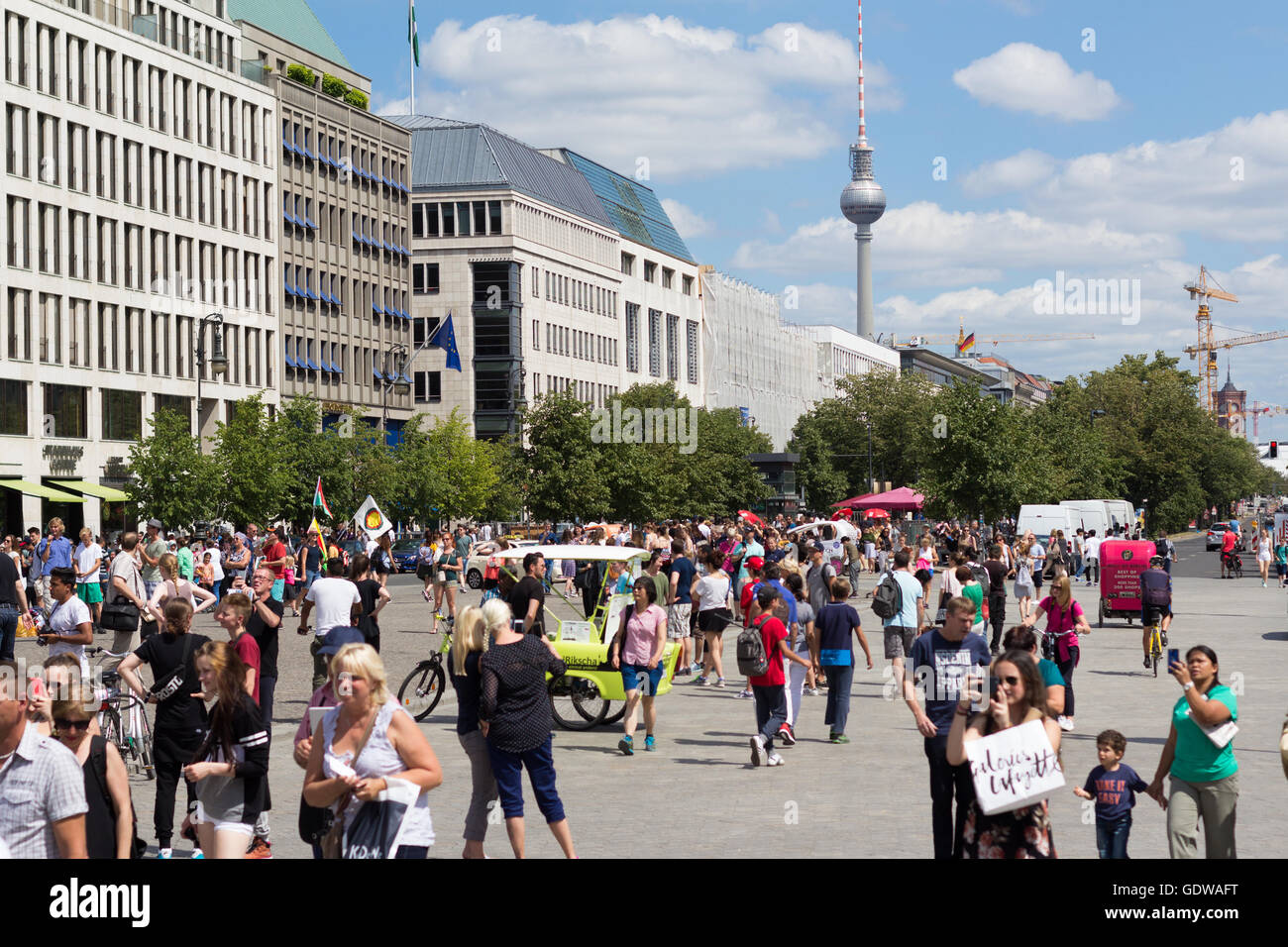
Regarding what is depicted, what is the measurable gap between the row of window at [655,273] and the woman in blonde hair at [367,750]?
380ft

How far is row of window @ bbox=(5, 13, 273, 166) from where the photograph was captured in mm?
59094

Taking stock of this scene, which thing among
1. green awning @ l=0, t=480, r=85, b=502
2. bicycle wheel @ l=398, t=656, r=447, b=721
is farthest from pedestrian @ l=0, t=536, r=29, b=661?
green awning @ l=0, t=480, r=85, b=502

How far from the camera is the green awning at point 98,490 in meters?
57.7

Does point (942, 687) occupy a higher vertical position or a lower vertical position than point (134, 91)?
lower

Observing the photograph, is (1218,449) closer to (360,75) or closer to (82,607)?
(360,75)

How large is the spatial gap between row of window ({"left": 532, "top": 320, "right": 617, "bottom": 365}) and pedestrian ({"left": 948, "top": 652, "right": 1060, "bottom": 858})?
96.0m

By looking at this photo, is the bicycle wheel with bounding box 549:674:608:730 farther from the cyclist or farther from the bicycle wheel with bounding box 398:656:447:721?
the cyclist

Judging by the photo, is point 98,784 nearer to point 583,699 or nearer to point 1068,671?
point 583,699

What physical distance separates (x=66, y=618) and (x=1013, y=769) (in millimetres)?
8454

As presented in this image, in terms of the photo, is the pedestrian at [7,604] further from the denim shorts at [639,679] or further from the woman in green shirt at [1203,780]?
the woman in green shirt at [1203,780]

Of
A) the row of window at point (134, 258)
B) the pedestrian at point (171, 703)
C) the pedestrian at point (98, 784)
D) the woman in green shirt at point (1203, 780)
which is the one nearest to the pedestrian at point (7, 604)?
the pedestrian at point (171, 703)

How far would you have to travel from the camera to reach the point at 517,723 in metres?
9.85

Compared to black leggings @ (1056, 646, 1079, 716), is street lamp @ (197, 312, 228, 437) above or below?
above

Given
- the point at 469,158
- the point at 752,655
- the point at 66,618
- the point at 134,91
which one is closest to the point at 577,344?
the point at 469,158
